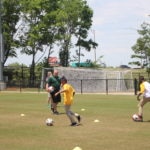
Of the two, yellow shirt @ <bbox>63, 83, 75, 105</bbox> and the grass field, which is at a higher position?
yellow shirt @ <bbox>63, 83, 75, 105</bbox>

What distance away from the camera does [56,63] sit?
69.1 metres

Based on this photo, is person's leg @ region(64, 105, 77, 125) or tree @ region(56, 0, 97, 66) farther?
tree @ region(56, 0, 97, 66)

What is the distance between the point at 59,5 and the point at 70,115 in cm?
5206

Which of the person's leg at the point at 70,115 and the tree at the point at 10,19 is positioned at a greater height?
the tree at the point at 10,19

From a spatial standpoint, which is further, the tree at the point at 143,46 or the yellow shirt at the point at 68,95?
the tree at the point at 143,46

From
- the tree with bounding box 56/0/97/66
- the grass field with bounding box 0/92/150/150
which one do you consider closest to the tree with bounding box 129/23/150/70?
the tree with bounding box 56/0/97/66

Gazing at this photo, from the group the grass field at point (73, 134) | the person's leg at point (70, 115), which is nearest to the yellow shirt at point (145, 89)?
the grass field at point (73, 134)

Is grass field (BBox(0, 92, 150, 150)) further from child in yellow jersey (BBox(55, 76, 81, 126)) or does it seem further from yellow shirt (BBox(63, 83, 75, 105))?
yellow shirt (BBox(63, 83, 75, 105))

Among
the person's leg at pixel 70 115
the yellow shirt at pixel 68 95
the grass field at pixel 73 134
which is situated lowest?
the grass field at pixel 73 134

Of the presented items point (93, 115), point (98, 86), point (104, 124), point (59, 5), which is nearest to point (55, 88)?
point (93, 115)

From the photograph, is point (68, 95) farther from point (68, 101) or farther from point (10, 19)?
point (10, 19)

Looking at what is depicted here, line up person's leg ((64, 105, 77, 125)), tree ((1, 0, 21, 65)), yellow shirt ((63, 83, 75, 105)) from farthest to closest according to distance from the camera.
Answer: tree ((1, 0, 21, 65))
yellow shirt ((63, 83, 75, 105))
person's leg ((64, 105, 77, 125))

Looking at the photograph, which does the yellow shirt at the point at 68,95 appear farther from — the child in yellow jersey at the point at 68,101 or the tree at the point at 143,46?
the tree at the point at 143,46

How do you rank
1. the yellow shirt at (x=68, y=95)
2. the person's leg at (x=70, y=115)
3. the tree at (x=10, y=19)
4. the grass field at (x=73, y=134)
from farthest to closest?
1. the tree at (x=10, y=19)
2. the yellow shirt at (x=68, y=95)
3. the person's leg at (x=70, y=115)
4. the grass field at (x=73, y=134)
